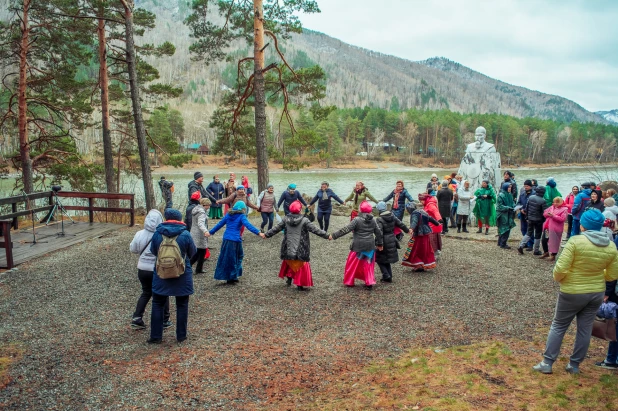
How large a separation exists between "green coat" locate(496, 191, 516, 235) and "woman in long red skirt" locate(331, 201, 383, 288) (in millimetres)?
4829

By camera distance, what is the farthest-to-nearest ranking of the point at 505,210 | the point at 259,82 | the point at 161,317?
1. the point at 259,82
2. the point at 505,210
3. the point at 161,317

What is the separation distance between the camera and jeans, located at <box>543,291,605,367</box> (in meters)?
4.74

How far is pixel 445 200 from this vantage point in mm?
Result: 14102

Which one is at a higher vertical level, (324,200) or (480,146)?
(480,146)

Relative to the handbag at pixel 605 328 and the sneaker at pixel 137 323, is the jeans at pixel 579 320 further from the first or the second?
the sneaker at pixel 137 323

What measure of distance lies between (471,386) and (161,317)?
3866mm

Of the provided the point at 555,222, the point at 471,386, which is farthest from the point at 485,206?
the point at 471,386

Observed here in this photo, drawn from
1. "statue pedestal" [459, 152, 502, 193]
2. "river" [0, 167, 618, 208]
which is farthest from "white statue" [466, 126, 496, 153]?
"river" [0, 167, 618, 208]

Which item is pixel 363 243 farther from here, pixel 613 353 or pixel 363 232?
pixel 613 353

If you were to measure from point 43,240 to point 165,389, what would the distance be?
9144 mm

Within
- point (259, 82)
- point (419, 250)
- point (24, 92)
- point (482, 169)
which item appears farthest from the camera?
point (482, 169)

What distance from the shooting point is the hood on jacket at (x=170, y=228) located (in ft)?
18.8

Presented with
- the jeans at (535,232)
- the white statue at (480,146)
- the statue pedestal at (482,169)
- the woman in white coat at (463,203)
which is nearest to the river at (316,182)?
the statue pedestal at (482,169)

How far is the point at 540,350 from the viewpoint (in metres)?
5.59
